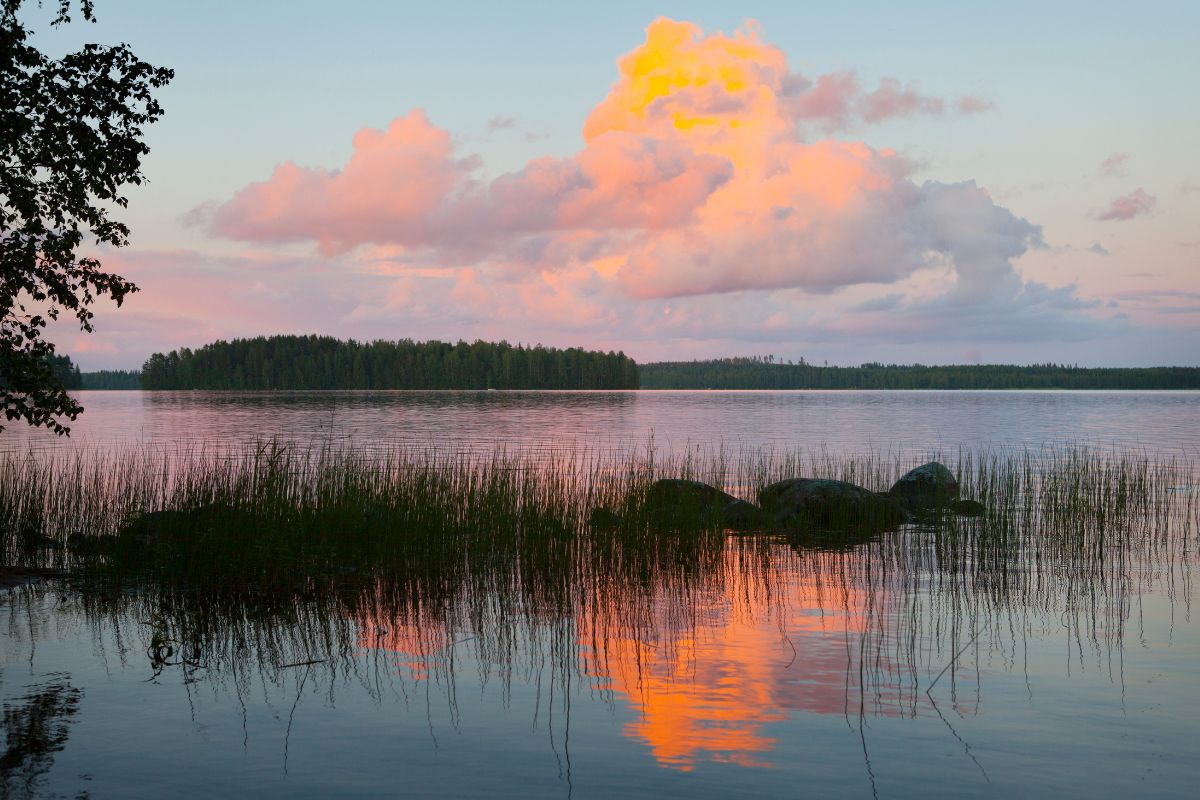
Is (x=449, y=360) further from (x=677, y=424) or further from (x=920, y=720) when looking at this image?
(x=920, y=720)

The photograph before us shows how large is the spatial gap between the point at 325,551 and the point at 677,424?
49.7 metres

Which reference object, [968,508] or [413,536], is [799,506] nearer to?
[968,508]

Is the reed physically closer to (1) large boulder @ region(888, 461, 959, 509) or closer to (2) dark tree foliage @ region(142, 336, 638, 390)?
(1) large boulder @ region(888, 461, 959, 509)

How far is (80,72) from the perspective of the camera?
12.3 m

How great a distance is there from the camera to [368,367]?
594 ft

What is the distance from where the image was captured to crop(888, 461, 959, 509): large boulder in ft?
68.0

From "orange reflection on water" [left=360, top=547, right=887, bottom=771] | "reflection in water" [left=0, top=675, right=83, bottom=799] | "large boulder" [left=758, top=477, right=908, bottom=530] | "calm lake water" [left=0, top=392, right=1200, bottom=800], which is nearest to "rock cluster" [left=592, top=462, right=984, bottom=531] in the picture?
"large boulder" [left=758, top=477, right=908, bottom=530]

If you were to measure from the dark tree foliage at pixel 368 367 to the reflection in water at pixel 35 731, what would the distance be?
173636 millimetres

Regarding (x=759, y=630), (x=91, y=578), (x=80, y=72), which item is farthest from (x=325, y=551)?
(x=80, y=72)

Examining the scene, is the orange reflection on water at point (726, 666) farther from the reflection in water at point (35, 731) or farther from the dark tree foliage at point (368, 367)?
the dark tree foliage at point (368, 367)

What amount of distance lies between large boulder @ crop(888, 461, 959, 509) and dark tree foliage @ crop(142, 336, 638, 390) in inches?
6361

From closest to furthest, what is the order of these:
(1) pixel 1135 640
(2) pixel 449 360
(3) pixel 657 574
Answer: (1) pixel 1135 640
(3) pixel 657 574
(2) pixel 449 360

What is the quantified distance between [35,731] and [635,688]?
4.39 meters

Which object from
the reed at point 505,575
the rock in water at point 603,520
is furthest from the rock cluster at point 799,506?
the rock in water at point 603,520
